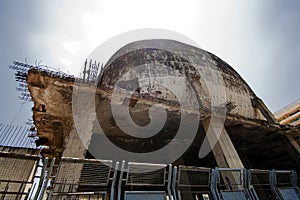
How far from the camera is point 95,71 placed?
1063cm

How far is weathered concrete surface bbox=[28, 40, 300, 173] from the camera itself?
Answer: 4.61 m

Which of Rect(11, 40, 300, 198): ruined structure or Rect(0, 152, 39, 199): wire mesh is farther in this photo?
Rect(11, 40, 300, 198): ruined structure

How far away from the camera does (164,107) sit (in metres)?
5.58

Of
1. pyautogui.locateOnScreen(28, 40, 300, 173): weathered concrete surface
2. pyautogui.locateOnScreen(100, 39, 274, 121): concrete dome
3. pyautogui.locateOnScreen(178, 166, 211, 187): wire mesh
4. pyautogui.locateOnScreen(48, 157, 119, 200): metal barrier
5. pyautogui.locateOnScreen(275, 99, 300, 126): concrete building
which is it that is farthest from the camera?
pyautogui.locateOnScreen(275, 99, 300, 126): concrete building

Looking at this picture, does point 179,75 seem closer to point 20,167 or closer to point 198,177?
point 198,177

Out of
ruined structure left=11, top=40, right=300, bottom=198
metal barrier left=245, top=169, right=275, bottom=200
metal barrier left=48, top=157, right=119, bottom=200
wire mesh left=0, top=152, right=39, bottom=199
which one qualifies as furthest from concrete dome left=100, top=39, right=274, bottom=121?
wire mesh left=0, top=152, right=39, bottom=199

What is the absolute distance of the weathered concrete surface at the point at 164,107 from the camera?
4.61 metres

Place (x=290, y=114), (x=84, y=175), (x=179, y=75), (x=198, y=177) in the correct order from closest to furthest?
1. (x=84, y=175)
2. (x=198, y=177)
3. (x=179, y=75)
4. (x=290, y=114)

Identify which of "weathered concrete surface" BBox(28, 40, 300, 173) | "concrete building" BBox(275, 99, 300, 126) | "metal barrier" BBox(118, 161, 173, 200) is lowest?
"metal barrier" BBox(118, 161, 173, 200)

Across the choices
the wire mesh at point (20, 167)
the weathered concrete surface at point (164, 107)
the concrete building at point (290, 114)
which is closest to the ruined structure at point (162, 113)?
the weathered concrete surface at point (164, 107)

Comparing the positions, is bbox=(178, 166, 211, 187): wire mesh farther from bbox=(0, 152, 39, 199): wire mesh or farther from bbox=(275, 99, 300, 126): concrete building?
bbox=(275, 99, 300, 126): concrete building

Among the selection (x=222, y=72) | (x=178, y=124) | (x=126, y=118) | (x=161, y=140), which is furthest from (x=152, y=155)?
(x=222, y=72)

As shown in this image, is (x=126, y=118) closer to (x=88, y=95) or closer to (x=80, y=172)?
(x=88, y=95)

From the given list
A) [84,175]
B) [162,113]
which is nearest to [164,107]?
[162,113]
